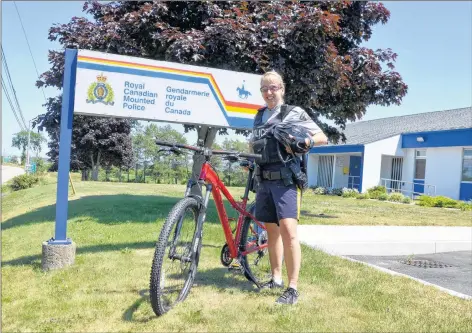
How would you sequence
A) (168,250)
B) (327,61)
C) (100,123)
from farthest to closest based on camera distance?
1. (100,123)
2. (327,61)
3. (168,250)

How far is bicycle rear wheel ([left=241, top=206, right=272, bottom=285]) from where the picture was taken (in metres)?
3.96

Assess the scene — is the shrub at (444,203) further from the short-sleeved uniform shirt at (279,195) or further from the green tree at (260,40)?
the short-sleeved uniform shirt at (279,195)

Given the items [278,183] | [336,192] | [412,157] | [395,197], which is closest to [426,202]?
[395,197]

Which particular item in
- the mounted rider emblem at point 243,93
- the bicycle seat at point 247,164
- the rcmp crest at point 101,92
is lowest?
the bicycle seat at point 247,164

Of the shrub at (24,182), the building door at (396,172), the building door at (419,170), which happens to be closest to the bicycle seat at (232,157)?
the building door at (419,170)

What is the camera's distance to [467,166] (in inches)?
806

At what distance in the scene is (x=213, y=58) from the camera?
Result: 805 centimetres

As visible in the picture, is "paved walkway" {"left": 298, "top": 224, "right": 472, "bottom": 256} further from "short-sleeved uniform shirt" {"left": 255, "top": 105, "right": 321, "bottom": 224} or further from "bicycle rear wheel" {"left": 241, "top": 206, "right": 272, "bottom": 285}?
"short-sleeved uniform shirt" {"left": 255, "top": 105, "right": 321, "bottom": 224}

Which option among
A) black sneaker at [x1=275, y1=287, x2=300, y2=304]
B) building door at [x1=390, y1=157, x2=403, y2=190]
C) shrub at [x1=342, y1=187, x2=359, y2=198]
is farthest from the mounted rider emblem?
building door at [x1=390, y1=157, x2=403, y2=190]

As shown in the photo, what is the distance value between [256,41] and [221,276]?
4.94 meters

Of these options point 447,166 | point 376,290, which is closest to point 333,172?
point 447,166

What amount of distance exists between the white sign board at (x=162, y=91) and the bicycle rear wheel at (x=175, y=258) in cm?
211

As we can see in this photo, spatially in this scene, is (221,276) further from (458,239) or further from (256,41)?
(458,239)

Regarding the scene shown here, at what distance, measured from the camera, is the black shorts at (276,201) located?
342 centimetres
